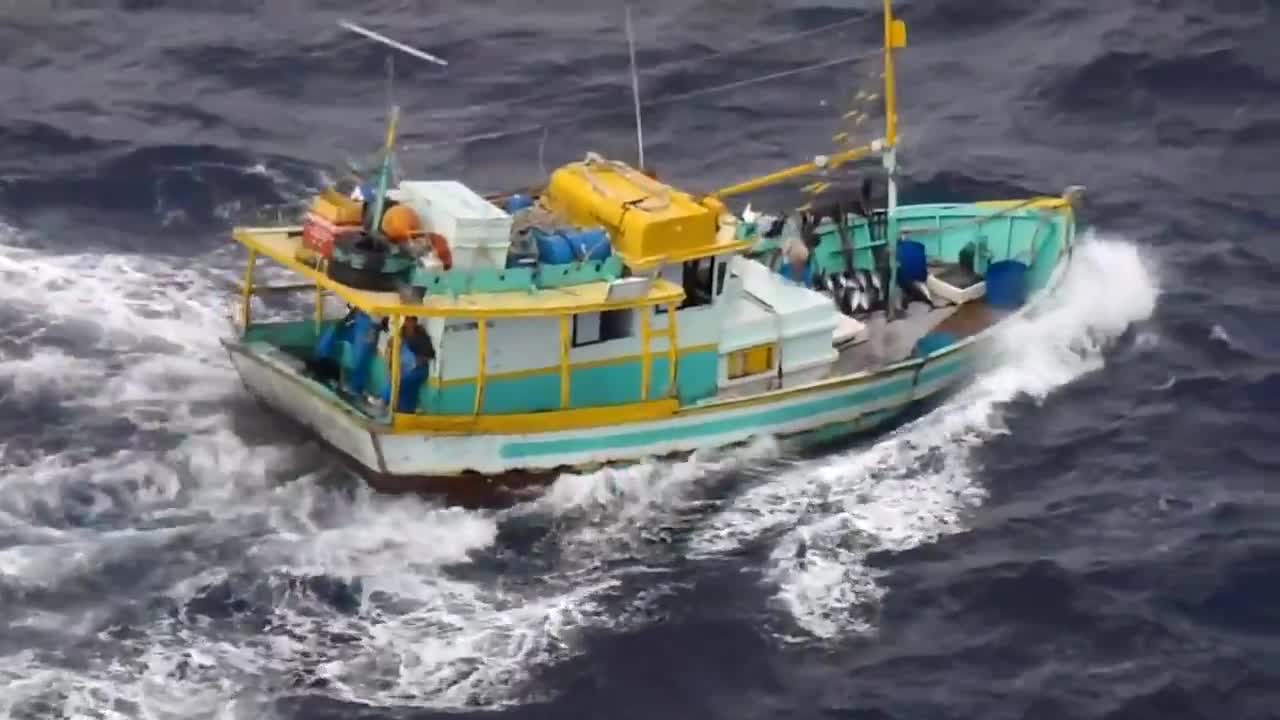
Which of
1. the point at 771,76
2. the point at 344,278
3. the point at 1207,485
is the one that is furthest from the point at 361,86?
the point at 1207,485

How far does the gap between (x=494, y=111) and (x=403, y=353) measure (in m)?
15.4

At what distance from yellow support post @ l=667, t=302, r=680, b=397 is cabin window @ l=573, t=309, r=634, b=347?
0.58 m

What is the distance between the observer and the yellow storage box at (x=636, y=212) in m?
30.1

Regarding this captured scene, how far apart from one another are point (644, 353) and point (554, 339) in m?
1.31

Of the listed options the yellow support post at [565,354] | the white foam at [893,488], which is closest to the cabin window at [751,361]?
the white foam at [893,488]

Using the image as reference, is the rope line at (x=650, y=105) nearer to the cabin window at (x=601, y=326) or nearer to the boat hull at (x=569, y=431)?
the boat hull at (x=569, y=431)

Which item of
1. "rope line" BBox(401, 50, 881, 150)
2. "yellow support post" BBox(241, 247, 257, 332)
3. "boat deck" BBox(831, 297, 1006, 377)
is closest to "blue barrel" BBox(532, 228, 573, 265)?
"yellow support post" BBox(241, 247, 257, 332)

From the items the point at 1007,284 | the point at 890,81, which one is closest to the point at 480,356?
the point at 890,81

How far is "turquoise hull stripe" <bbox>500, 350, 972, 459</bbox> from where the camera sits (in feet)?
98.9

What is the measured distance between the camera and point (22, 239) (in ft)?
123

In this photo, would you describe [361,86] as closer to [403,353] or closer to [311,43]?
[311,43]

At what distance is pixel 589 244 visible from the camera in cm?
2978

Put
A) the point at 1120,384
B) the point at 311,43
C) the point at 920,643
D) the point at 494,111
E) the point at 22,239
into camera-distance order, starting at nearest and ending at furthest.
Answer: the point at 920,643 < the point at 1120,384 < the point at 22,239 < the point at 494,111 < the point at 311,43

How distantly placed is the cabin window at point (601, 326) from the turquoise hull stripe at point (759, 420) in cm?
139
